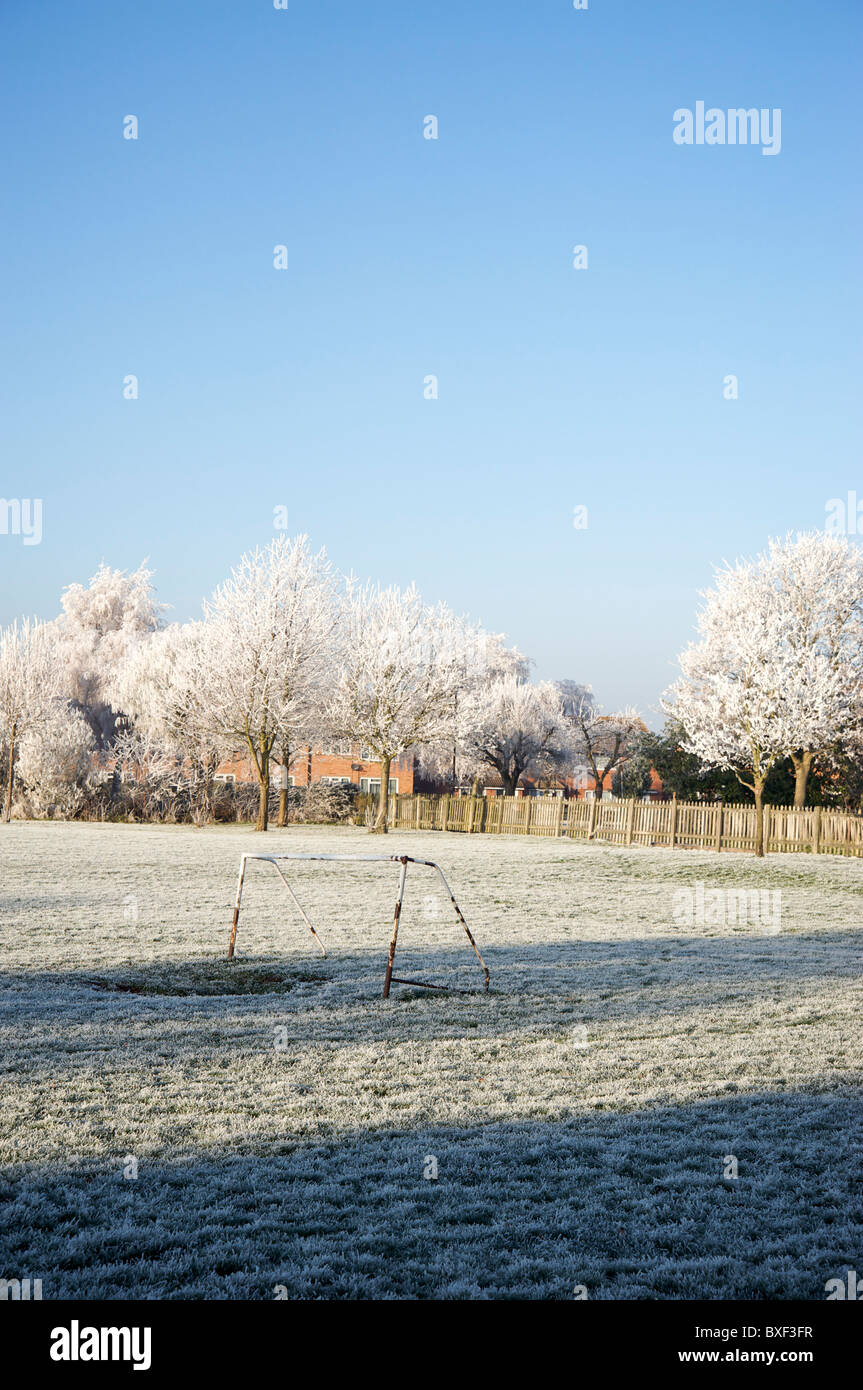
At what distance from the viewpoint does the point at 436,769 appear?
6994cm

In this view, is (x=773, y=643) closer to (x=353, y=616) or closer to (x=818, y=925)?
(x=353, y=616)

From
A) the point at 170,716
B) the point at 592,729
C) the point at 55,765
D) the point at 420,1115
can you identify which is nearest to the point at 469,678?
the point at 170,716

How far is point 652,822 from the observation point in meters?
34.2

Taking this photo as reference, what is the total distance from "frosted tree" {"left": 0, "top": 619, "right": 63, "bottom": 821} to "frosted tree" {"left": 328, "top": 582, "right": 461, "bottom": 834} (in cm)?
1371

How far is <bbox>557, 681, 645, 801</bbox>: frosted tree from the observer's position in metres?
76.8

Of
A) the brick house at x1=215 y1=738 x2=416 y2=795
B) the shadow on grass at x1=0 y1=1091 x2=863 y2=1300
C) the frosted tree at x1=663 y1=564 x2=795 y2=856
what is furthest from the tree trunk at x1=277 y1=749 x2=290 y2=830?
the shadow on grass at x1=0 y1=1091 x2=863 y2=1300

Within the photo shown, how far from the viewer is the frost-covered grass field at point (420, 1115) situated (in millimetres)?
4062

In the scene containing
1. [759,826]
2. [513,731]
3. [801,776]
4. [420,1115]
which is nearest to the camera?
[420,1115]

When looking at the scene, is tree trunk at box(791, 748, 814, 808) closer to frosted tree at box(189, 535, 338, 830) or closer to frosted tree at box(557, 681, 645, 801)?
frosted tree at box(189, 535, 338, 830)

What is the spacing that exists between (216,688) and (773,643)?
20.4 metres

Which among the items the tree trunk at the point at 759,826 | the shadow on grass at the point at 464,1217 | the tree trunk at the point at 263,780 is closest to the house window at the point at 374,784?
the tree trunk at the point at 263,780

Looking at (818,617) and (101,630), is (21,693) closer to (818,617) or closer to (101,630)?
(101,630)

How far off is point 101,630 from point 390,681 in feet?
80.4
